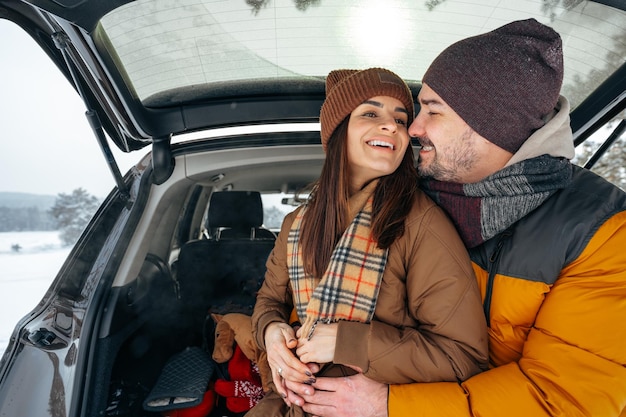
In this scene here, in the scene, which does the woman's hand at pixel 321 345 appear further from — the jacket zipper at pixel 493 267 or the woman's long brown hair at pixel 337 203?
the jacket zipper at pixel 493 267

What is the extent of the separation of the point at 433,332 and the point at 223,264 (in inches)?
70.4

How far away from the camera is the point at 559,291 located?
1151 millimetres

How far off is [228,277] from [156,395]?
101 cm

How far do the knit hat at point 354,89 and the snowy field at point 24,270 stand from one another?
326 cm

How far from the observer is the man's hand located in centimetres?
123

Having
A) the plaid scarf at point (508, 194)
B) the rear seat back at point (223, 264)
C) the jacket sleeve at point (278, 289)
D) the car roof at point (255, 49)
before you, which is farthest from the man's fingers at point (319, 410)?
the rear seat back at point (223, 264)

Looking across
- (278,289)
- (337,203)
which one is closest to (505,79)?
(337,203)

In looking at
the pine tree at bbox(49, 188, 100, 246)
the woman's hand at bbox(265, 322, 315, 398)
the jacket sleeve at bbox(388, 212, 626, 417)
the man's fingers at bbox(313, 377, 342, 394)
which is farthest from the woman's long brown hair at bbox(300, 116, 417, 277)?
the pine tree at bbox(49, 188, 100, 246)

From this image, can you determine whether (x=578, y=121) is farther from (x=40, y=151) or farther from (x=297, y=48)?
(x=40, y=151)

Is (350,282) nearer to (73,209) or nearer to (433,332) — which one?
(433,332)

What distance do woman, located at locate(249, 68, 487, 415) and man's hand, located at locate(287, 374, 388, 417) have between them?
0.04m

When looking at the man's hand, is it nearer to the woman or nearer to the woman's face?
the woman

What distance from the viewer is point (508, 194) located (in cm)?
126

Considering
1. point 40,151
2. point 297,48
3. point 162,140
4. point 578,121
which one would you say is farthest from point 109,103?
point 40,151
